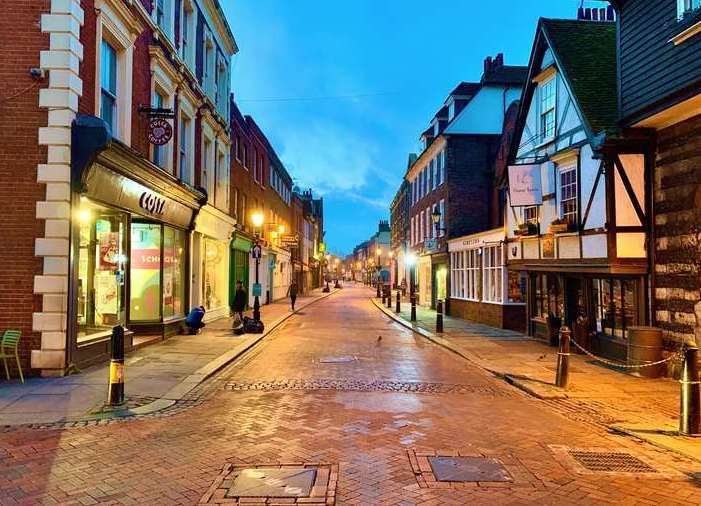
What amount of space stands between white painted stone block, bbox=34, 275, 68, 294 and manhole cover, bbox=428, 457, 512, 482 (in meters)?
7.62

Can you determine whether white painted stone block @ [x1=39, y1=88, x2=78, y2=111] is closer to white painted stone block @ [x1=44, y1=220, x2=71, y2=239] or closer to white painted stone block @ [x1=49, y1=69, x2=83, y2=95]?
white painted stone block @ [x1=49, y1=69, x2=83, y2=95]

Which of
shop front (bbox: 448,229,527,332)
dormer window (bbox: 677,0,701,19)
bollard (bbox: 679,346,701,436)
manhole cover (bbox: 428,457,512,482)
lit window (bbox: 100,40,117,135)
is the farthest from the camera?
shop front (bbox: 448,229,527,332)

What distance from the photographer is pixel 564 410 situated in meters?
8.95

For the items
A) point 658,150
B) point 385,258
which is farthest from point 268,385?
point 385,258

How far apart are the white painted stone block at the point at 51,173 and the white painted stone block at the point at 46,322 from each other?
8.01ft

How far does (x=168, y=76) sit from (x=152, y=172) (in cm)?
371

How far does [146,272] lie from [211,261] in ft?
22.1

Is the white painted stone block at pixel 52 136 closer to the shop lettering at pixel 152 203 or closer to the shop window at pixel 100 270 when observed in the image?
the shop window at pixel 100 270

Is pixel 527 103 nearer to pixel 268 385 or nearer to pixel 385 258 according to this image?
pixel 268 385

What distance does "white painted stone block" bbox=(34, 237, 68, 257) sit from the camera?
10.3 meters

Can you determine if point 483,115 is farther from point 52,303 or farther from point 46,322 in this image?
point 46,322

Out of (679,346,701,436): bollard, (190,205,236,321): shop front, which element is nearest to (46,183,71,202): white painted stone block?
(190,205,236,321): shop front

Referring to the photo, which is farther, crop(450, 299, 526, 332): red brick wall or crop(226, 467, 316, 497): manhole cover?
crop(450, 299, 526, 332): red brick wall

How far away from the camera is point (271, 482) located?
536cm
